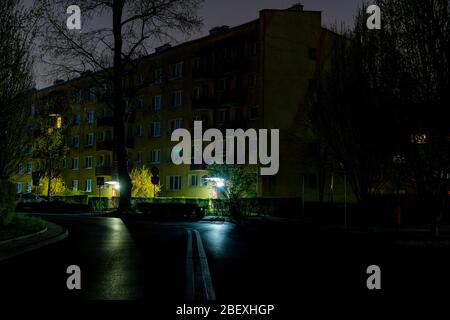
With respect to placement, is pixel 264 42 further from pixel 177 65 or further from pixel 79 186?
pixel 79 186

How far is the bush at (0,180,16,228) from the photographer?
17.6 metres

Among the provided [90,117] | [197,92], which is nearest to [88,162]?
[90,117]

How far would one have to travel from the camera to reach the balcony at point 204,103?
4975 cm

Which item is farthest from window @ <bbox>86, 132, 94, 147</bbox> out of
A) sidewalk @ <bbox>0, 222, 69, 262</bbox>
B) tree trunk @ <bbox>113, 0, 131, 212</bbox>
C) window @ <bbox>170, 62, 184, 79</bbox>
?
sidewalk @ <bbox>0, 222, 69, 262</bbox>

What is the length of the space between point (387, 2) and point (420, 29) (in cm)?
163

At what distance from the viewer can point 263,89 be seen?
148 feet

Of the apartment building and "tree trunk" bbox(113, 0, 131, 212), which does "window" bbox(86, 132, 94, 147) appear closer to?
the apartment building

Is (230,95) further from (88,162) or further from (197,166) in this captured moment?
(88,162)

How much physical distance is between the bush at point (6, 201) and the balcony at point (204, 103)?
32292 millimetres

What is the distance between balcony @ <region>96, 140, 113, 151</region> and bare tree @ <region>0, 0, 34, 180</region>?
38.4m

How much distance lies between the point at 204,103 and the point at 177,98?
20.5 ft

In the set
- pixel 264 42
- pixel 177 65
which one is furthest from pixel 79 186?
pixel 264 42

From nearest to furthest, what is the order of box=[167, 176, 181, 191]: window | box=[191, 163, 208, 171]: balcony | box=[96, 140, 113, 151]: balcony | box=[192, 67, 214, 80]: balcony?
box=[191, 163, 208, 171]: balcony < box=[192, 67, 214, 80]: balcony < box=[167, 176, 181, 191]: window < box=[96, 140, 113, 151]: balcony

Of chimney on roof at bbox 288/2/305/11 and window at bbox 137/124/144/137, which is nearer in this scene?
chimney on roof at bbox 288/2/305/11
